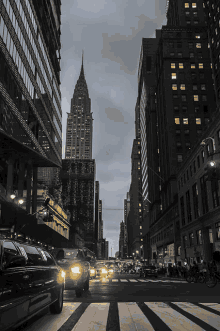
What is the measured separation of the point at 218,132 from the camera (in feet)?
130

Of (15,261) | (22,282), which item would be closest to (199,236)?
(22,282)

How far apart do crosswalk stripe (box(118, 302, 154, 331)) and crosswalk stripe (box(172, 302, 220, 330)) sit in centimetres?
135

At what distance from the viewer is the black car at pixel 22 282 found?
→ 178 inches

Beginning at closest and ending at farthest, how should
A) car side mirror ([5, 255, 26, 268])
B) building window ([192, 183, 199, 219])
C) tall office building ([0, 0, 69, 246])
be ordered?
car side mirror ([5, 255, 26, 268]), tall office building ([0, 0, 69, 246]), building window ([192, 183, 199, 219])

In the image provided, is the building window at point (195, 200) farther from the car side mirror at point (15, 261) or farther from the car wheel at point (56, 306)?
the car side mirror at point (15, 261)

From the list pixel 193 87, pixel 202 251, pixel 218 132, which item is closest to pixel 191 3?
pixel 193 87

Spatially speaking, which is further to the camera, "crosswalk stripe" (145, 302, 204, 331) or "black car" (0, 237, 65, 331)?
"crosswalk stripe" (145, 302, 204, 331)

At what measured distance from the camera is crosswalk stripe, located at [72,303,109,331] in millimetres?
6469

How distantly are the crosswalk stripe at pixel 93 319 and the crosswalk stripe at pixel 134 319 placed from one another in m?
0.43

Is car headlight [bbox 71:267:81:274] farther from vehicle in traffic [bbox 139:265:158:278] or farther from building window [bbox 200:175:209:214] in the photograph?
building window [bbox 200:175:209:214]

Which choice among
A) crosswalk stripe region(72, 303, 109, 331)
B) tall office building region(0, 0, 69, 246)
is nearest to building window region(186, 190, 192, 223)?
tall office building region(0, 0, 69, 246)

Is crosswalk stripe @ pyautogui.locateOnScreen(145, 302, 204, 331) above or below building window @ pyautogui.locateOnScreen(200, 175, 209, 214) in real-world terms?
below

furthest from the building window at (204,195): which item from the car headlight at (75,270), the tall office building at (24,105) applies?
the car headlight at (75,270)

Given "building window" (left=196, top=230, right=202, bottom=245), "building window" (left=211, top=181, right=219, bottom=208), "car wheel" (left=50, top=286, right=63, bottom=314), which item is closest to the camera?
"car wheel" (left=50, top=286, right=63, bottom=314)
